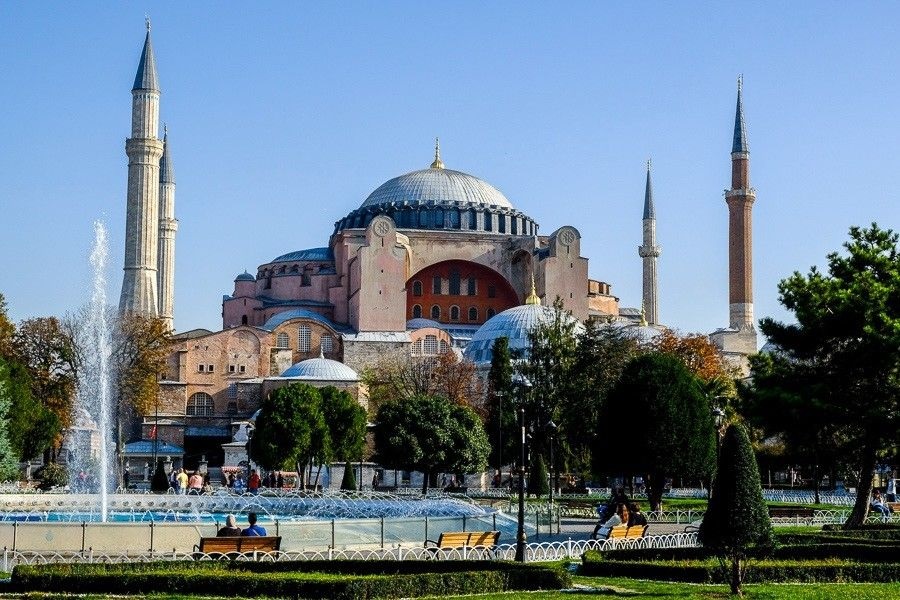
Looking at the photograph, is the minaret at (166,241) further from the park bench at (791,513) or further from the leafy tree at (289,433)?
the park bench at (791,513)

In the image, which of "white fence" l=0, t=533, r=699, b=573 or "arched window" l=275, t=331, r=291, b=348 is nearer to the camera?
"white fence" l=0, t=533, r=699, b=573

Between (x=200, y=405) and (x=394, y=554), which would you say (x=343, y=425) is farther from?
(x=394, y=554)

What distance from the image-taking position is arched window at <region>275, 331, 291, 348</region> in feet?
189

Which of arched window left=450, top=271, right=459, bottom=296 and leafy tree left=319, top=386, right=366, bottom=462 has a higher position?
arched window left=450, top=271, right=459, bottom=296

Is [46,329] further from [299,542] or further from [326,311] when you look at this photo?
[299,542]

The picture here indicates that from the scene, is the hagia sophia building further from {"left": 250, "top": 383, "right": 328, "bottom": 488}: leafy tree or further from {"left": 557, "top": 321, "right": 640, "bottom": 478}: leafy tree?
{"left": 557, "top": 321, "right": 640, "bottom": 478}: leafy tree

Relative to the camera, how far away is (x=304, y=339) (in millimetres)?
57750

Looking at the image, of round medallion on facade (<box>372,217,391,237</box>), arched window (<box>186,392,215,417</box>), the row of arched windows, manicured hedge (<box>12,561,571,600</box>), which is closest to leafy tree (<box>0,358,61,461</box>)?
arched window (<box>186,392,215,417</box>)

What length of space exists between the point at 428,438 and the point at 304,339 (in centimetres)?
2157

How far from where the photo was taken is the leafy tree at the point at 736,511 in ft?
39.5

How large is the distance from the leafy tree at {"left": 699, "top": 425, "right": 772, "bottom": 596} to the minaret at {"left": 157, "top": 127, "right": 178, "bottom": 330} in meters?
52.3

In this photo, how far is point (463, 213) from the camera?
64.2 metres

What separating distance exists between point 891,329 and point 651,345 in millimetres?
27981

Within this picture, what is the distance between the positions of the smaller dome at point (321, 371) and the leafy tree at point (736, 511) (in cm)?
3949
